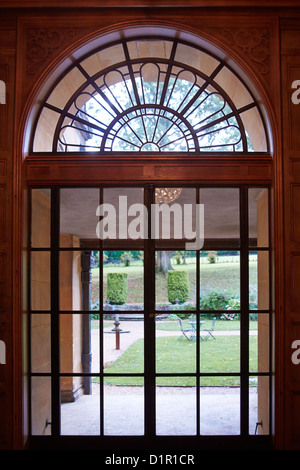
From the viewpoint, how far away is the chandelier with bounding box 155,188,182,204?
11.2 feet

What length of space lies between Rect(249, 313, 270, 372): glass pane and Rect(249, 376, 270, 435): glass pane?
0.09 metres

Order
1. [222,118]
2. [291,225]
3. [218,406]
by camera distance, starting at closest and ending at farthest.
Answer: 1. [291,225]
2. [218,406]
3. [222,118]

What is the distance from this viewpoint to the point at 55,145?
3477 millimetres

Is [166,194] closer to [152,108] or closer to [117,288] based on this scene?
[152,108]

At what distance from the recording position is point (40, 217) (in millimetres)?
3414

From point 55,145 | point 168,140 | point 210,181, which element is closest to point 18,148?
point 55,145

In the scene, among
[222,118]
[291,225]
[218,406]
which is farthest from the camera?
[222,118]

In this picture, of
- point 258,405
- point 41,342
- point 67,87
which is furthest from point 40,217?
point 258,405

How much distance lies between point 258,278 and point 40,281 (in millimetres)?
1682

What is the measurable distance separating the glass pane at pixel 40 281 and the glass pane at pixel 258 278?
5.13 feet

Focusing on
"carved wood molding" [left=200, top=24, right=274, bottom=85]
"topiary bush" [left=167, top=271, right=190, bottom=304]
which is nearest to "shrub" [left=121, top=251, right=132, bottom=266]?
"topiary bush" [left=167, top=271, right=190, bottom=304]

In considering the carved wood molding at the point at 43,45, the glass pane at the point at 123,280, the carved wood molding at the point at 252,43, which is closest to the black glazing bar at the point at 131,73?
the carved wood molding at the point at 43,45

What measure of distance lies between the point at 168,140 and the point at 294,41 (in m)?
1.20

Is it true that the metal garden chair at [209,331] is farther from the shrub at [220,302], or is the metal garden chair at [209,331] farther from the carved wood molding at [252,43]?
the carved wood molding at [252,43]
